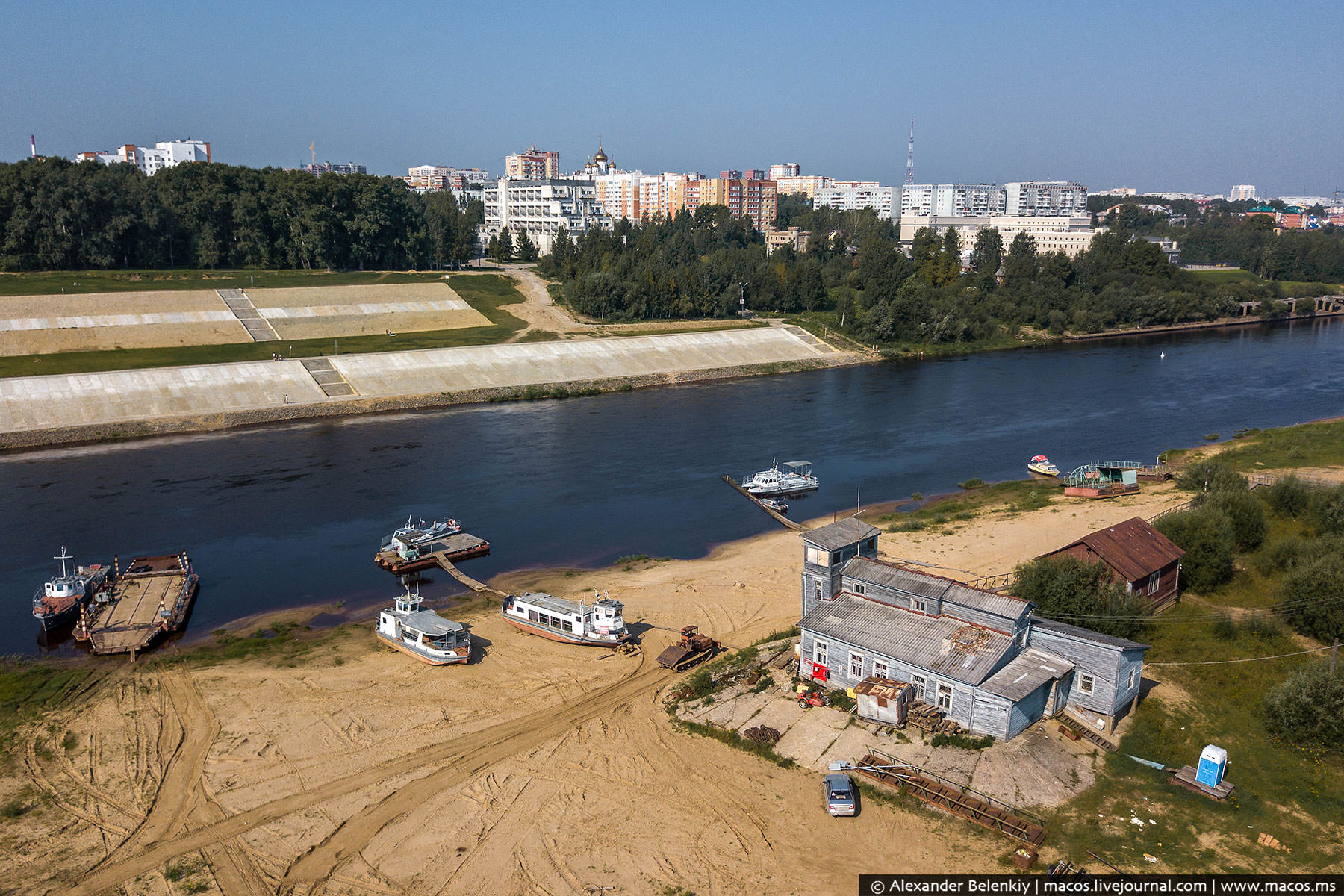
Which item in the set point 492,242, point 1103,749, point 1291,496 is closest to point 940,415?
point 1291,496

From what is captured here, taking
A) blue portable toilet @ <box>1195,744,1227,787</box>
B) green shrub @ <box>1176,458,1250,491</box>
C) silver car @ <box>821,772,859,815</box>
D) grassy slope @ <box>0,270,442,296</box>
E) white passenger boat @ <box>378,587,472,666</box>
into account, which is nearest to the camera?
silver car @ <box>821,772,859,815</box>

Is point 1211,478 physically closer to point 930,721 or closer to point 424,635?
point 930,721

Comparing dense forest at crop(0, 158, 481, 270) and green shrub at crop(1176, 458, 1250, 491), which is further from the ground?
dense forest at crop(0, 158, 481, 270)

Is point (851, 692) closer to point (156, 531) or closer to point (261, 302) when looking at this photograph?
point (156, 531)

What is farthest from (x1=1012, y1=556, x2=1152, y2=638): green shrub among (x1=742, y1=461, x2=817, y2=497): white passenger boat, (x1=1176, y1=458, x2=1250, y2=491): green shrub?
(x1=742, y1=461, x2=817, y2=497): white passenger boat

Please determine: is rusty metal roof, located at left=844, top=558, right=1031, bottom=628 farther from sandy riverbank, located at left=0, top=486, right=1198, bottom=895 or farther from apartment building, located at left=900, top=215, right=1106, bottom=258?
apartment building, located at left=900, top=215, right=1106, bottom=258

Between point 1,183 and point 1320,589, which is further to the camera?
point 1,183

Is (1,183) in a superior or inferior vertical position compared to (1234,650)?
superior
